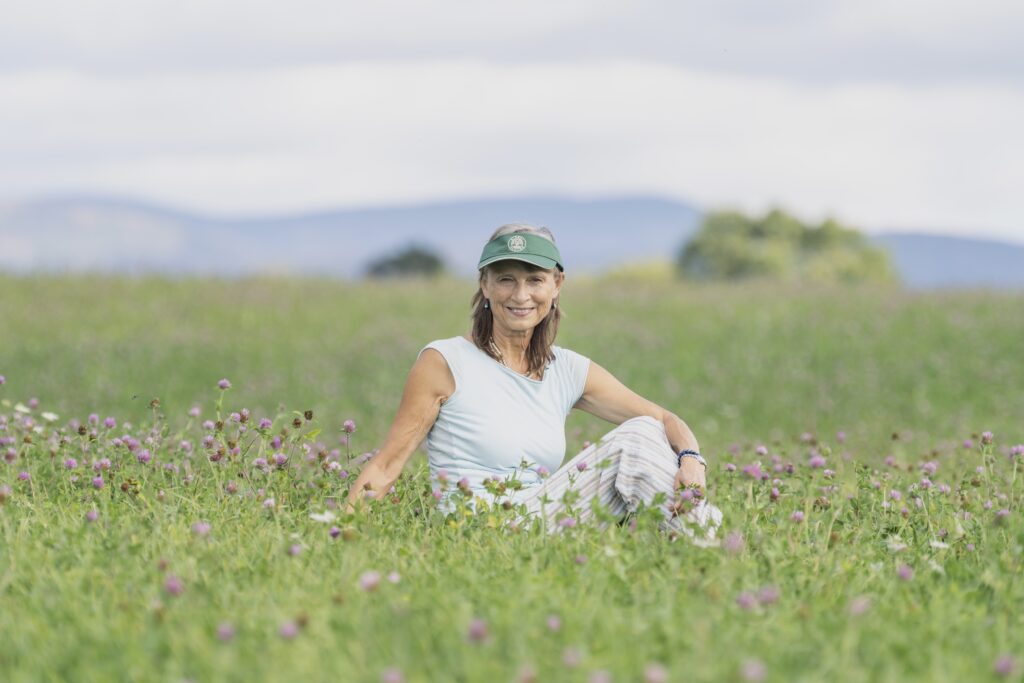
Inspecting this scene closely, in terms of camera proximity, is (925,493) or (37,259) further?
(37,259)

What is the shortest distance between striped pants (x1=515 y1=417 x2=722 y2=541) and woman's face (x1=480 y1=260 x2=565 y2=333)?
0.65m

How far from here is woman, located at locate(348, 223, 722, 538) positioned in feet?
16.7

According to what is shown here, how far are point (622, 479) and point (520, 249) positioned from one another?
1075mm

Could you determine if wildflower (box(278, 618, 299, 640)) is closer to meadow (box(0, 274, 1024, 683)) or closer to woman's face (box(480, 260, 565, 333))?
meadow (box(0, 274, 1024, 683))

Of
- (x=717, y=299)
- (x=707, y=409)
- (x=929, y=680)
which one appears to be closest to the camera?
(x=929, y=680)

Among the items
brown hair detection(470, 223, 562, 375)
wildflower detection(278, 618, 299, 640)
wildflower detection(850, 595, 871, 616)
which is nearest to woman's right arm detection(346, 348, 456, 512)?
brown hair detection(470, 223, 562, 375)

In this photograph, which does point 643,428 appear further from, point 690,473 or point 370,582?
point 370,582

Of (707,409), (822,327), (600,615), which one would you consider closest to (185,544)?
(600,615)

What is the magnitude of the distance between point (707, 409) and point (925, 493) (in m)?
7.73

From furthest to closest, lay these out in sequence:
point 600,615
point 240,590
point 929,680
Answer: point 240,590 → point 600,615 → point 929,680

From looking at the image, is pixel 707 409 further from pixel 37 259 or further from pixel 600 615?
pixel 37 259

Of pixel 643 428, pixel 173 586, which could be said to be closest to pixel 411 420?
pixel 643 428

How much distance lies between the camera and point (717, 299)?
66.2 feet

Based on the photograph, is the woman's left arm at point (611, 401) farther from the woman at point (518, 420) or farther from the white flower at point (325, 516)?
the white flower at point (325, 516)
